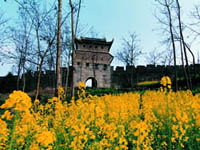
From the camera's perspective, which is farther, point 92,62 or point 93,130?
point 92,62

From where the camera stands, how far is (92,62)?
3138 cm

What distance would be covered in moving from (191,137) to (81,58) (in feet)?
95.8

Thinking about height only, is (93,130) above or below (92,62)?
below

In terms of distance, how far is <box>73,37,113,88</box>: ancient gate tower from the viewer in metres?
30.7

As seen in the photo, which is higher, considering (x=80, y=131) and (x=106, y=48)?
(x=106, y=48)

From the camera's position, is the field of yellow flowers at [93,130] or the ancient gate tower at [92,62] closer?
the field of yellow flowers at [93,130]

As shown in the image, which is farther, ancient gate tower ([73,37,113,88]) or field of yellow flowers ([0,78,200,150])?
ancient gate tower ([73,37,113,88])

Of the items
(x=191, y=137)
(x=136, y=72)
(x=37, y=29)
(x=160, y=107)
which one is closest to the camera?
(x=191, y=137)

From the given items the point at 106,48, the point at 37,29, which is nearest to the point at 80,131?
the point at 37,29

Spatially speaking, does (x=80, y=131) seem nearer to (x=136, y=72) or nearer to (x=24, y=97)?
(x=24, y=97)

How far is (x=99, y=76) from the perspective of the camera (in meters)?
31.2

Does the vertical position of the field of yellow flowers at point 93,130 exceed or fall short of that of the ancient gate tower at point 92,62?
it falls short

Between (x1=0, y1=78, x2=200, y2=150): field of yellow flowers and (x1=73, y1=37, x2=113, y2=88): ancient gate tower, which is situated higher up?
(x1=73, y1=37, x2=113, y2=88): ancient gate tower

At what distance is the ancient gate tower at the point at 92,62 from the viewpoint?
3066 cm
